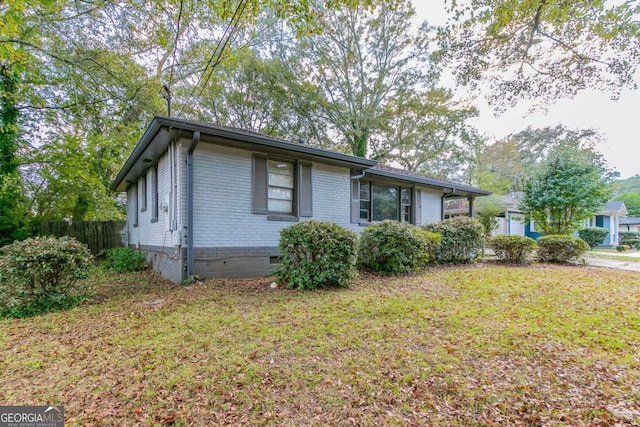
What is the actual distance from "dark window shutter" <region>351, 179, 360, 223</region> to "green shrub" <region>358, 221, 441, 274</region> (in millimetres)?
2079

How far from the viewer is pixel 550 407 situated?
221 centimetres

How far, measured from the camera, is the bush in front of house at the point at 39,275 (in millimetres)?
4277

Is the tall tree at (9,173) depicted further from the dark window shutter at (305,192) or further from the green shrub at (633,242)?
the green shrub at (633,242)

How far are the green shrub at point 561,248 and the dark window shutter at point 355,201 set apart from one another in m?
6.76

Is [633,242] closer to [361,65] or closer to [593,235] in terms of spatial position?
[593,235]

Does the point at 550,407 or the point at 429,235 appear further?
the point at 429,235

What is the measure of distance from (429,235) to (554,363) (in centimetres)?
571

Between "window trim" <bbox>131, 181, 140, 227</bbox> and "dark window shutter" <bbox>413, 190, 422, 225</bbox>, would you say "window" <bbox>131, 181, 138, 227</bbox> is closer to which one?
"window trim" <bbox>131, 181, 140, 227</bbox>

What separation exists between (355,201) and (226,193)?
15.3ft

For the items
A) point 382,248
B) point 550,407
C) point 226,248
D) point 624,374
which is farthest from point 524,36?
point 226,248

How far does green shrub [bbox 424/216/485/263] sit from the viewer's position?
906 cm

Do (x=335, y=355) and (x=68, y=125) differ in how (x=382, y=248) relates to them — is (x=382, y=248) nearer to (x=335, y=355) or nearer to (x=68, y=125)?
(x=335, y=355)

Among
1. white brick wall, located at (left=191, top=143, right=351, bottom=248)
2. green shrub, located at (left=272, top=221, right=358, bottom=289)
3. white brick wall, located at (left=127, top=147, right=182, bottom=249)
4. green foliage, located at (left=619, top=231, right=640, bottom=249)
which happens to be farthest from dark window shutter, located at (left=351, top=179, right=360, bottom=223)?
green foliage, located at (left=619, top=231, right=640, bottom=249)

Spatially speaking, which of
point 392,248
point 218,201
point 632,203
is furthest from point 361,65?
point 632,203
